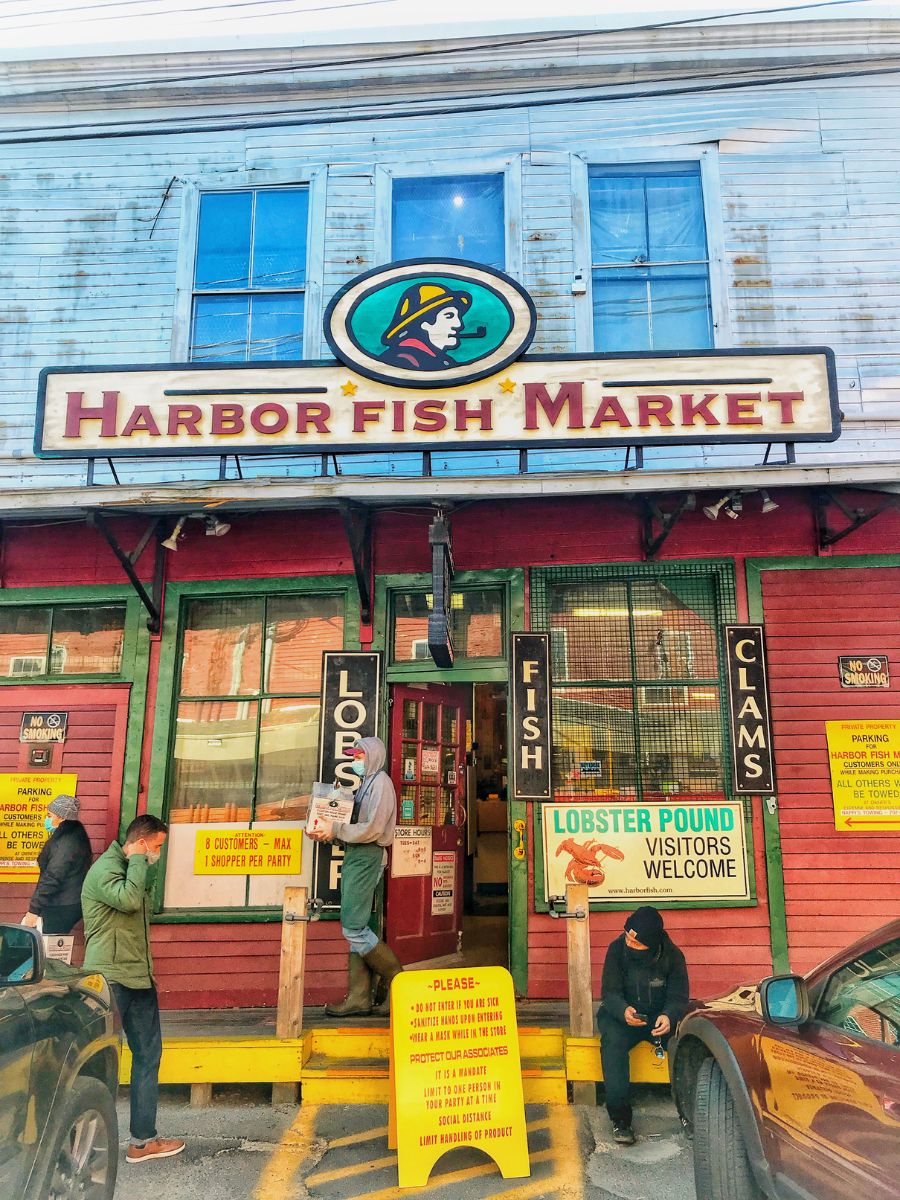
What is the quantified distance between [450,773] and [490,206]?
554cm

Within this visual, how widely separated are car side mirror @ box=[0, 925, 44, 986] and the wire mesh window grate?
461 centimetres

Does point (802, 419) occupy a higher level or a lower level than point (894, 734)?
higher

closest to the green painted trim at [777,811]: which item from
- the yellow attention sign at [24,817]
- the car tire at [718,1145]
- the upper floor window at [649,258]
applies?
the upper floor window at [649,258]

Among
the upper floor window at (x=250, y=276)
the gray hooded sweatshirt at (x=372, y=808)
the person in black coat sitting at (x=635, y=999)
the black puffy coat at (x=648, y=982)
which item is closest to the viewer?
the person in black coat sitting at (x=635, y=999)

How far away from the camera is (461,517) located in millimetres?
7977

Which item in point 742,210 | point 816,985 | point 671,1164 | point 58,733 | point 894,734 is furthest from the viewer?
point 742,210

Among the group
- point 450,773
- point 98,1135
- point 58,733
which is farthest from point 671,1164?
point 58,733

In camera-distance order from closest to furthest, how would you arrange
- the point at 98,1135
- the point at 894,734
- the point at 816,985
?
the point at 816,985
the point at 98,1135
the point at 894,734

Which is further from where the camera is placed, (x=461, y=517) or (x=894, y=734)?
(x=461, y=517)

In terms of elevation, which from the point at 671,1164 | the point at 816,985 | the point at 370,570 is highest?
the point at 370,570

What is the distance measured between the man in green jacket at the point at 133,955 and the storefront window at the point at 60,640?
10.9 feet

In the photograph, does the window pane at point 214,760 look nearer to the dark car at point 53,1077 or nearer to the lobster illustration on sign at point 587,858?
the lobster illustration on sign at point 587,858

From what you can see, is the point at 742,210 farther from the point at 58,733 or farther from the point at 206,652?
the point at 58,733

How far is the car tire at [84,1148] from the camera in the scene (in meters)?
3.55
